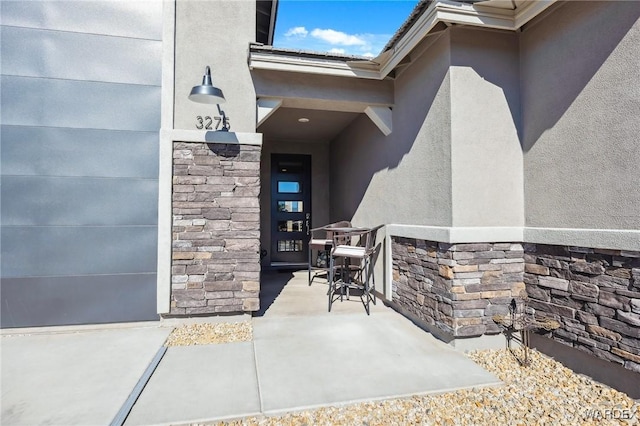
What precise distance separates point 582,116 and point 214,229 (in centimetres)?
382

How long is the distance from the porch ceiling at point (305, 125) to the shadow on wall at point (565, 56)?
3.19m

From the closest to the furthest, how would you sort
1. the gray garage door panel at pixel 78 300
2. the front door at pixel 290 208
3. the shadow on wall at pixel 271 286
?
the gray garage door panel at pixel 78 300 → the shadow on wall at pixel 271 286 → the front door at pixel 290 208

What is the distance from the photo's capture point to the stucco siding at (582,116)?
8.10 ft

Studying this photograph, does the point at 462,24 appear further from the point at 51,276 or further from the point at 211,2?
the point at 51,276

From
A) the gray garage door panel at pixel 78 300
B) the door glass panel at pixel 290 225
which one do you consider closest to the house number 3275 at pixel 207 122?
the gray garage door panel at pixel 78 300

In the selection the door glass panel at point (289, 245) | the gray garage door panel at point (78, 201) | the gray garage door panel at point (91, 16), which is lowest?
the door glass panel at point (289, 245)

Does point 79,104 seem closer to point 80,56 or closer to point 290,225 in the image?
point 80,56

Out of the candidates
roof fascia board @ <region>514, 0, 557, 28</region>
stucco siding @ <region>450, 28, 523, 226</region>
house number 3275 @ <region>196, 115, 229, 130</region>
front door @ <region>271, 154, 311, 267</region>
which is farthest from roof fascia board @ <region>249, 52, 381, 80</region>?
front door @ <region>271, 154, 311, 267</region>

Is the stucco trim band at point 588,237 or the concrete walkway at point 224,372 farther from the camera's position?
the stucco trim band at point 588,237

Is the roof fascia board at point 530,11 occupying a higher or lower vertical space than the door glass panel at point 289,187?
higher

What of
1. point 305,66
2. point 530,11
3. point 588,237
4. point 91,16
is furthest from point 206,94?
point 588,237

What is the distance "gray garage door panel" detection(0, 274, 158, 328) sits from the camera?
362 centimetres

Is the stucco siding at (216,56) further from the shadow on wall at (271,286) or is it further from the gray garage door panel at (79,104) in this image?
the shadow on wall at (271,286)

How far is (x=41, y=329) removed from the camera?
3.66m
